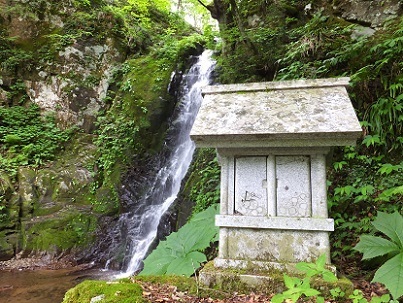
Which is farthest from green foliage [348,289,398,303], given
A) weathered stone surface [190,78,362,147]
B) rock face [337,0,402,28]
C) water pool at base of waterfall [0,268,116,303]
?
rock face [337,0,402,28]

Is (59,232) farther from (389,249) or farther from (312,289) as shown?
(389,249)

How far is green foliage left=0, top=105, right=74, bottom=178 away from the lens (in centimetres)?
984

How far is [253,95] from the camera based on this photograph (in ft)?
10.8

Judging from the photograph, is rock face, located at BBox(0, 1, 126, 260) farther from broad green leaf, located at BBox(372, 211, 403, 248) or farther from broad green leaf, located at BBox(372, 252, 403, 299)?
broad green leaf, located at BBox(372, 252, 403, 299)

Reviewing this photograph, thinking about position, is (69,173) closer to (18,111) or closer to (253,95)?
(18,111)

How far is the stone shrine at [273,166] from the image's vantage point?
2.86 m

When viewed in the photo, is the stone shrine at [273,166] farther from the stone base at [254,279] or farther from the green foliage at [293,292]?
the green foliage at [293,292]

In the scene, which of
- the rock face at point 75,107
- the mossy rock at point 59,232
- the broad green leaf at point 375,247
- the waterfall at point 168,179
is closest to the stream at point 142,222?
the waterfall at point 168,179

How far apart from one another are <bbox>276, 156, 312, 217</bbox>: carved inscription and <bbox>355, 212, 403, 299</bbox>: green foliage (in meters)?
0.56

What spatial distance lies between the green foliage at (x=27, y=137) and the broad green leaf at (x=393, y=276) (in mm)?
9621

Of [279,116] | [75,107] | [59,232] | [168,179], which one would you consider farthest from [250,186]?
[75,107]

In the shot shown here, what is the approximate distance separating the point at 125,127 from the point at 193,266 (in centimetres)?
825

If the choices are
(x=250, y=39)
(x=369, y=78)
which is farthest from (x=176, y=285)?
(x=250, y=39)

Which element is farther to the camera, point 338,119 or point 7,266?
point 7,266
